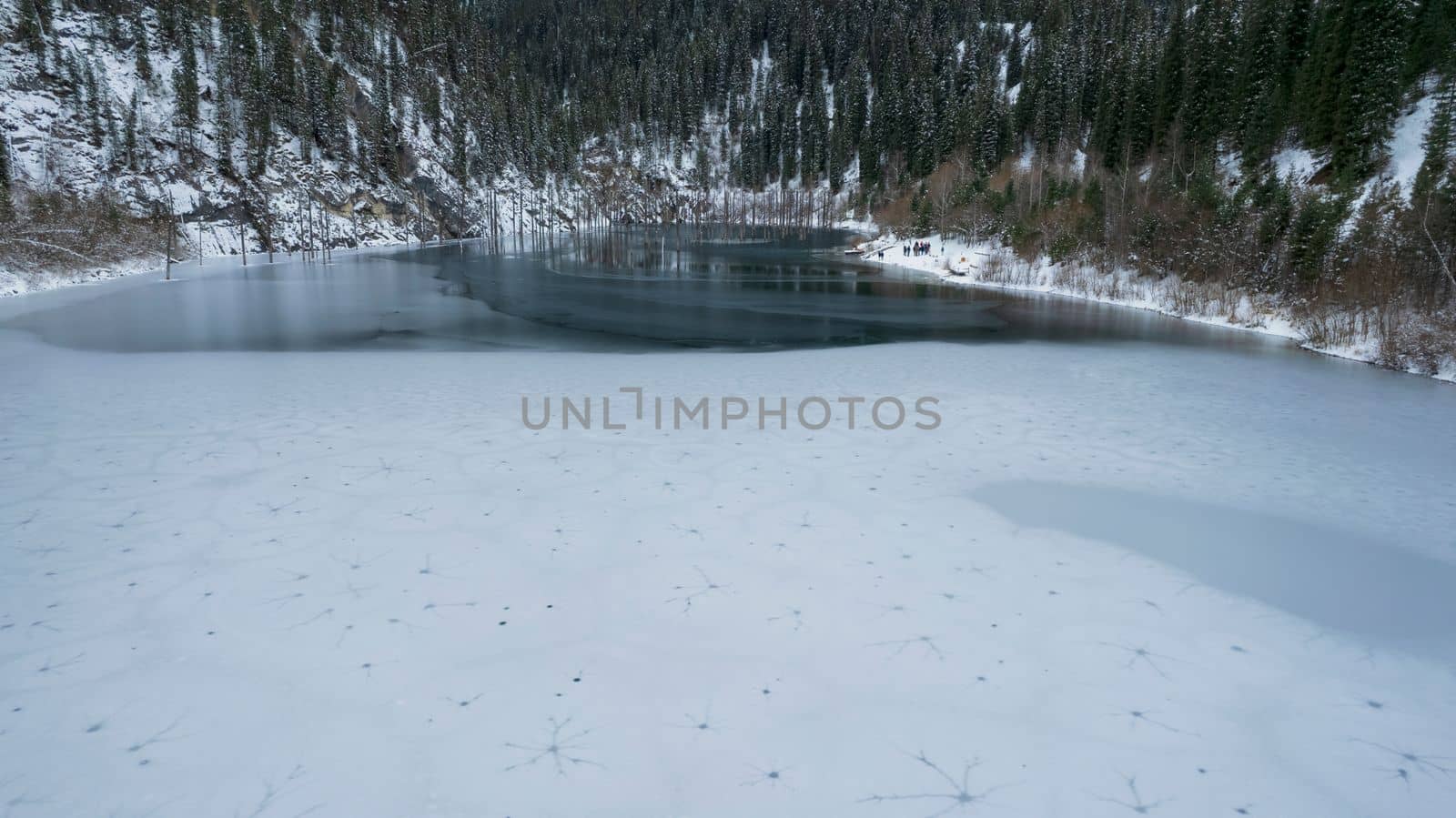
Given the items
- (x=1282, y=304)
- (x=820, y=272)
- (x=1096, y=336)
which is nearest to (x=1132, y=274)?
(x=1282, y=304)

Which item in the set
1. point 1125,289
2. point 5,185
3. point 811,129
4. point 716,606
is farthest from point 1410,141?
point 811,129

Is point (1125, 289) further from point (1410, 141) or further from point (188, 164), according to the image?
point (188, 164)

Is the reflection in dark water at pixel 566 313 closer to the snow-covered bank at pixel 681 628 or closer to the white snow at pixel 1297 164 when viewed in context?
the snow-covered bank at pixel 681 628

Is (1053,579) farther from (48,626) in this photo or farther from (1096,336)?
(1096,336)

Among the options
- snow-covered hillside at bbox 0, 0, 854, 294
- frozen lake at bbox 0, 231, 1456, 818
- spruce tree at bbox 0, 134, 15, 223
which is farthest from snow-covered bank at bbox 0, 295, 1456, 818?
snow-covered hillside at bbox 0, 0, 854, 294

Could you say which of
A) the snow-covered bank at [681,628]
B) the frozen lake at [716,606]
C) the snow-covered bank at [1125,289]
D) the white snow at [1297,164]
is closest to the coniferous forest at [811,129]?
the white snow at [1297,164]
